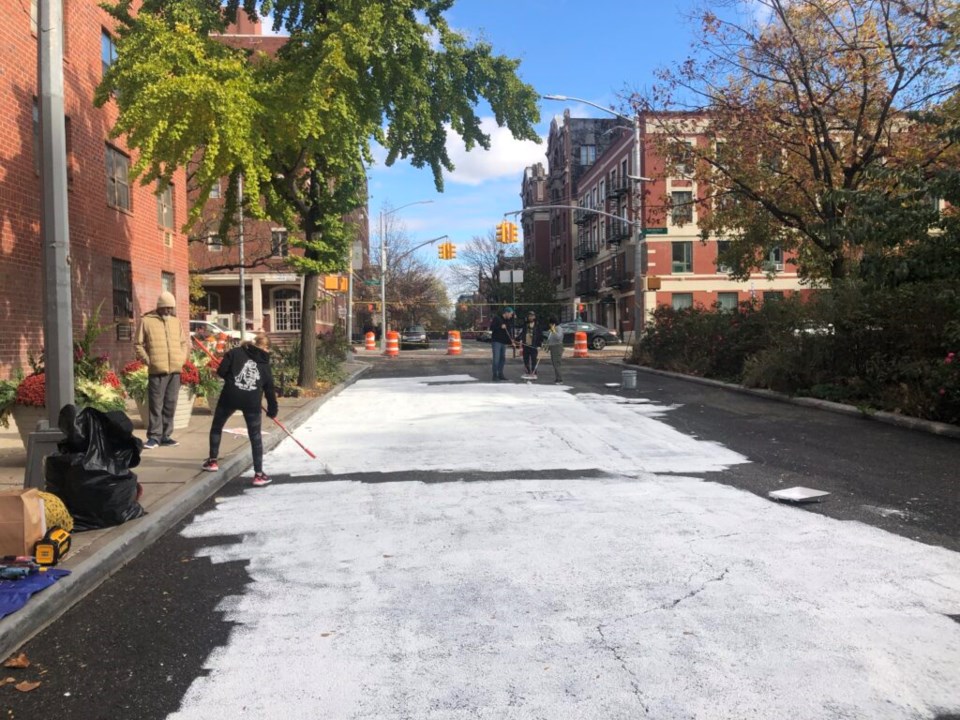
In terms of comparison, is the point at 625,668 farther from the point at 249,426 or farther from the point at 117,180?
the point at 117,180

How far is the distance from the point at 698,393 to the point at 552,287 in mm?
52943

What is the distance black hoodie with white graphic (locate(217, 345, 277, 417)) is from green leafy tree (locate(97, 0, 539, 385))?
19.1ft

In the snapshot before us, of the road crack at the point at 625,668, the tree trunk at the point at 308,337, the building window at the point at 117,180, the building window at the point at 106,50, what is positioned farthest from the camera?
the building window at the point at 117,180

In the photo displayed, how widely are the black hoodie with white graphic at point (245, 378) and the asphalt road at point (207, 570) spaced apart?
0.85 m

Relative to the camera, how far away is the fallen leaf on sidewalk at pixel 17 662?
3.33 m

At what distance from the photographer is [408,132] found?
15.1m

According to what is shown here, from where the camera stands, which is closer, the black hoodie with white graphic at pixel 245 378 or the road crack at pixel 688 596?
the road crack at pixel 688 596

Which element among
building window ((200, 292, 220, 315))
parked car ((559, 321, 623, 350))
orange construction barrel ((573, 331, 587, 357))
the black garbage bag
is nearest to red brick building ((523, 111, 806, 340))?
parked car ((559, 321, 623, 350))

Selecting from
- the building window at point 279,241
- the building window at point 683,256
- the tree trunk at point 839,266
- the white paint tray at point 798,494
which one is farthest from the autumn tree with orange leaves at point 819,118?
the building window at point 683,256

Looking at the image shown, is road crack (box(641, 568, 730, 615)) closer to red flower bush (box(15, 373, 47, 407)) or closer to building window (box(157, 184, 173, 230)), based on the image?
red flower bush (box(15, 373, 47, 407))

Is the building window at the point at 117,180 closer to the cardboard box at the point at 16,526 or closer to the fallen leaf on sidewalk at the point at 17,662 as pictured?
the cardboard box at the point at 16,526

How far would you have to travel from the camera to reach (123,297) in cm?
1739

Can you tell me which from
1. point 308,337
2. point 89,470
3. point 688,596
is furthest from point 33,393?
point 308,337

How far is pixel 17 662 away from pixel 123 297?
616 inches
